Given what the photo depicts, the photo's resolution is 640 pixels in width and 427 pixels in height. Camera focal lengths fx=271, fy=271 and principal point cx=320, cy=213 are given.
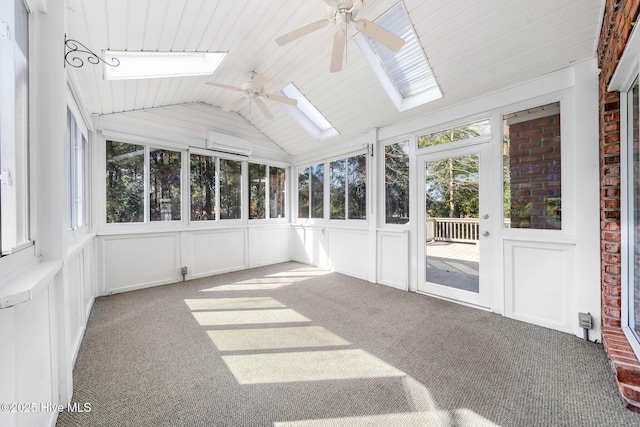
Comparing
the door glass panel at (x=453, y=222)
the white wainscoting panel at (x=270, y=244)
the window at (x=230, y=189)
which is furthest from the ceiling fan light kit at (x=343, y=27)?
the white wainscoting panel at (x=270, y=244)

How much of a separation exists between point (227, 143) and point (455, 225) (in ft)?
13.1

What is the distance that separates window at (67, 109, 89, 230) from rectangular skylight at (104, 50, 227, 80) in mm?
677

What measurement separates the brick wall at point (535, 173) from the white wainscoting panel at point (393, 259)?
1422 millimetres

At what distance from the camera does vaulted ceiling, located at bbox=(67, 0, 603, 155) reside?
2213mm

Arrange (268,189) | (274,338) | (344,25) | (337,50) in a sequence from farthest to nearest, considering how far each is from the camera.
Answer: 1. (268,189)
2. (274,338)
3. (337,50)
4. (344,25)

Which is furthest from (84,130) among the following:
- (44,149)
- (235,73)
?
(44,149)

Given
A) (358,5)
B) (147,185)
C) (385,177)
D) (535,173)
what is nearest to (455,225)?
(535,173)

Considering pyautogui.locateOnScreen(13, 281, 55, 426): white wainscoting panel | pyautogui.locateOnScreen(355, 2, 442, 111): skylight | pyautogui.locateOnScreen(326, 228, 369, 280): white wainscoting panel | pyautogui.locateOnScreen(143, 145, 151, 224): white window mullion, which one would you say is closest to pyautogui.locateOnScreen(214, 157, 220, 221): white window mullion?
pyautogui.locateOnScreen(143, 145, 151, 224): white window mullion

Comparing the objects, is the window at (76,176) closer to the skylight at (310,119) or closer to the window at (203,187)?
the window at (203,187)

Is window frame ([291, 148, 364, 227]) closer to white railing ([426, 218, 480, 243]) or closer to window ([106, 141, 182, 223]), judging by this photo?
white railing ([426, 218, 480, 243])

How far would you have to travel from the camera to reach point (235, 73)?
360 centimetres

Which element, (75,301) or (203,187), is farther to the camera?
(203,187)

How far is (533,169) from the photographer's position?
285 centimetres

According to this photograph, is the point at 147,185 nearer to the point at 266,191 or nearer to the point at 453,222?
the point at 266,191
